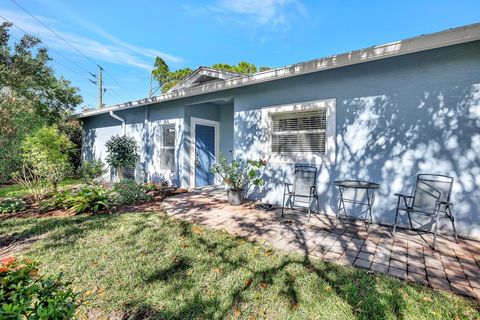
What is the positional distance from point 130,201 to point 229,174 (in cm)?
269

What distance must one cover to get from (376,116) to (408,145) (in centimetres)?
76

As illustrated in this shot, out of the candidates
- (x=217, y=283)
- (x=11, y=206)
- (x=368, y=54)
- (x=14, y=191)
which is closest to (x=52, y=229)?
(x=11, y=206)

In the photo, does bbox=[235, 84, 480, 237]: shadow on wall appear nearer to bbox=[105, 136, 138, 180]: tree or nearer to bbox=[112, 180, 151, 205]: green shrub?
bbox=[112, 180, 151, 205]: green shrub

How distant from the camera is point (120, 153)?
769cm

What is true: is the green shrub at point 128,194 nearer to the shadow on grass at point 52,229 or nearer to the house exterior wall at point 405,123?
the shadow on grass at point 52,229

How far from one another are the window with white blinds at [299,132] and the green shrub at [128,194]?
374cm

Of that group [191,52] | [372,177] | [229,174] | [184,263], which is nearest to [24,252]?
[184,263]

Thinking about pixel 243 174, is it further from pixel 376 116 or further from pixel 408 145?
pixel 408 145

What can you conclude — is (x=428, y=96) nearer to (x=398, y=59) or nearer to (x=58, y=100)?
(x=398, y=59)

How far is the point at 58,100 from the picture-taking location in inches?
457

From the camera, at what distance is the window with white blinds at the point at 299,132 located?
5.05m

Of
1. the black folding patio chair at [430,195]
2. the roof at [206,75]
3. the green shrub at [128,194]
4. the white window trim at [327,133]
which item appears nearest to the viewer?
the black folding patio chair at [430,195]

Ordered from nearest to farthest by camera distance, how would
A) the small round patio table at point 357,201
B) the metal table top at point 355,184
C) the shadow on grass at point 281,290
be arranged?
1. the shadow on grass at point 281,290
2. the metal table top at point 355,184
3. the small round patio table at point 357,201

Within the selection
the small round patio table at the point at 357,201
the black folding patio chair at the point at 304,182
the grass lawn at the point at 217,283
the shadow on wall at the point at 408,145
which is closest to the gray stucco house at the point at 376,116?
the shadow on wall at the point at 408,145
